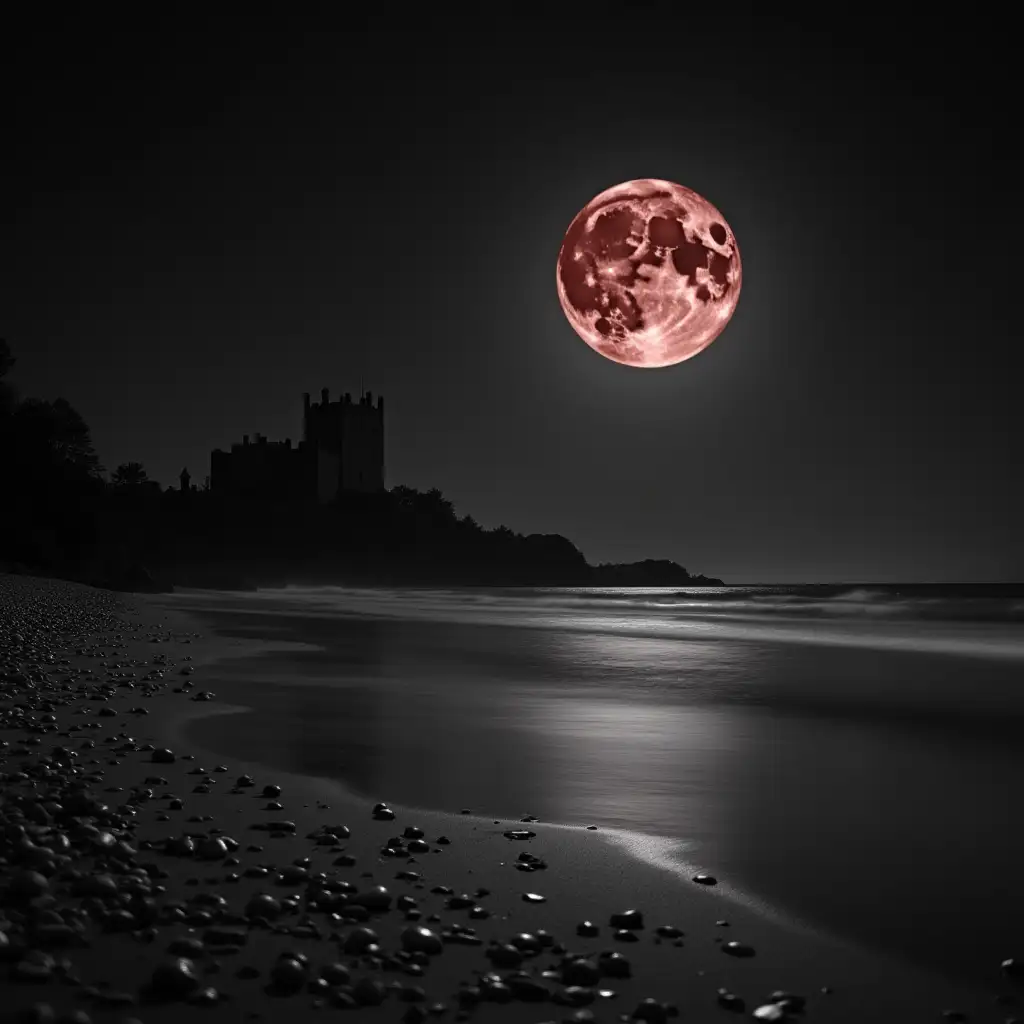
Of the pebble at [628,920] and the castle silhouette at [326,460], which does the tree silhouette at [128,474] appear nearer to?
the castle silhouette at [326,460]

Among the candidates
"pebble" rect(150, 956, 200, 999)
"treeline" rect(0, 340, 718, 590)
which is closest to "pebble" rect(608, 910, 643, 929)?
"pebble" rect(150, 956, 200, 999)

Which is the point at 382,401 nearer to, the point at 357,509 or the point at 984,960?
the point at 357,509

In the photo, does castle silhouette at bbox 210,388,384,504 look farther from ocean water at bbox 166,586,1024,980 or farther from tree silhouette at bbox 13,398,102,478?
ocean water at bbox 166,586,1024,980

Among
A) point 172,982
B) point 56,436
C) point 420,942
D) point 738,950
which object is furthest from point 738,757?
point 56,436

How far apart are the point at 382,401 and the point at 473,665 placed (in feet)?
→ 351

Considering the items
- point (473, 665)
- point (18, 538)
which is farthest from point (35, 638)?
point (18, 538)

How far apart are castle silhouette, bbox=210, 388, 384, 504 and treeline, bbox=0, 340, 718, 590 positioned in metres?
2.44

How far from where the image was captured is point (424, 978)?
3.19m

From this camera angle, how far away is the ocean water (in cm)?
446

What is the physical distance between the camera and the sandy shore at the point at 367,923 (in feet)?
9.88

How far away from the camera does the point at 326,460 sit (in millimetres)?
119438

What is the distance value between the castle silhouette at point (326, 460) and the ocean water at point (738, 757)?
10313cm

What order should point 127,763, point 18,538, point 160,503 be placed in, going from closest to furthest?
1. point 127,763
2. point 18,538
3. point 160,503

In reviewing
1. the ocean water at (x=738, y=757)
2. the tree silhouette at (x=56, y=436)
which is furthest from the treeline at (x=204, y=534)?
the ocean water at (x=738, y=757)
